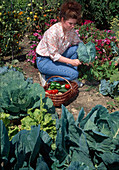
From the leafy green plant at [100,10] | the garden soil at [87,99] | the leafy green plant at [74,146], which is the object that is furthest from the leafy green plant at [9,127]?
the leafy green plant at [100,10]

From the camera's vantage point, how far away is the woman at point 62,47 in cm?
301

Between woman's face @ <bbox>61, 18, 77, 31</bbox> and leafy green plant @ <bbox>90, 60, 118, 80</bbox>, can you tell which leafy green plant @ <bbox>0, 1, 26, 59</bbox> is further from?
leafy green plant @ <bbox>90, 60, 118, 80</bbox>

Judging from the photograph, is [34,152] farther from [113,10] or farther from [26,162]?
[113,10]

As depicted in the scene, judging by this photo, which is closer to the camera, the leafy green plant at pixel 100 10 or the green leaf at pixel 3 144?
the green leaf at pixel 3 144

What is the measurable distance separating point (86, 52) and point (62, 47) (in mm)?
485

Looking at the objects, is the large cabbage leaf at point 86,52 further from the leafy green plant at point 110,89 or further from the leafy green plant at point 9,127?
the leafy green plant at point 9,127

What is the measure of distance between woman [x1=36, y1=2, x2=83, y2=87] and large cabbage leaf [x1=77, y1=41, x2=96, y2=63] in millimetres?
109

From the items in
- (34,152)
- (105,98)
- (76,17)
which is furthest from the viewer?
(105,98)

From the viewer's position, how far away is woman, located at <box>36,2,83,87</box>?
9.87 feet

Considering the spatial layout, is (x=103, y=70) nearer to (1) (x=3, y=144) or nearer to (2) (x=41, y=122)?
(2) (x=41, y=122)

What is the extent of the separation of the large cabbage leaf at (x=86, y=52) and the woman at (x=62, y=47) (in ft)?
0.36

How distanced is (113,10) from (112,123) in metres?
6.28

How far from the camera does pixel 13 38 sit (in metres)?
4.30

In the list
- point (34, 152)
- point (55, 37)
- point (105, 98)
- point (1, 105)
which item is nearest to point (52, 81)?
point (55, 37)
